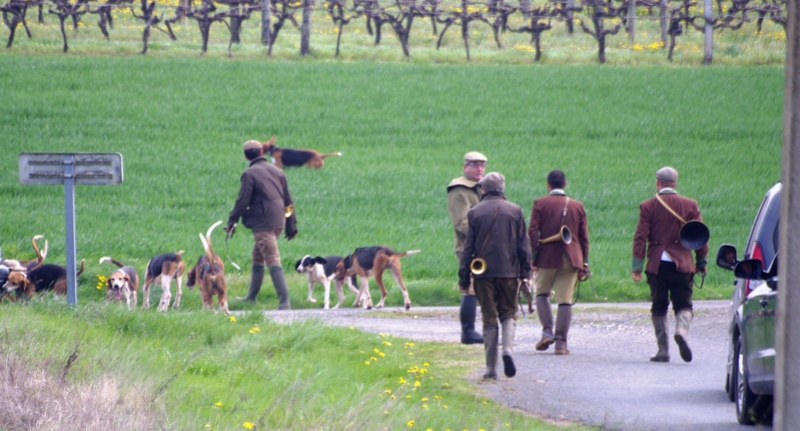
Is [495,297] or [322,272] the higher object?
[495,297]

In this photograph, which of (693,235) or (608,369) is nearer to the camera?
(693,235)

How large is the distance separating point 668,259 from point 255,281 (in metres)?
5.61

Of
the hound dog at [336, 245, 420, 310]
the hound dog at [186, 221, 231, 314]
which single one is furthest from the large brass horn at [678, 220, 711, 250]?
the hound dog at [186, 221, 231, 314]

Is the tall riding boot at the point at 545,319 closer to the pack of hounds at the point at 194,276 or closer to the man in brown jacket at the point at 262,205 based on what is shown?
the pack of hounds at the point at 194,276

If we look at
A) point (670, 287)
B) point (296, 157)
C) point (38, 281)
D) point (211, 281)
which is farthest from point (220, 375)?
point (296, 157)

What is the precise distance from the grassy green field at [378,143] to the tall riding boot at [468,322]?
162 inches

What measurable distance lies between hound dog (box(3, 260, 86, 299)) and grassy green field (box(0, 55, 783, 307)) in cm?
138

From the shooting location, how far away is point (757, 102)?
35.1m

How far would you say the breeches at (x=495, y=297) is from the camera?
9.86 metres

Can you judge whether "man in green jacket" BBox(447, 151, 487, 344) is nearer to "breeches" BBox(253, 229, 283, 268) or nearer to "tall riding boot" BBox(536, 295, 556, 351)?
"tall riding boot" BBox(536, 295, 556, 351)

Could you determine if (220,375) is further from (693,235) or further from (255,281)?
(255,281)

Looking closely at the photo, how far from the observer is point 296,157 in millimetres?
25172

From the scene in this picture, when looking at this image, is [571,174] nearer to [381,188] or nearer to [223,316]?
[381,188]

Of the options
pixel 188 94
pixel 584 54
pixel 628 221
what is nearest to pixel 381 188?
pixel 628 221
